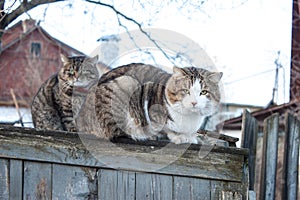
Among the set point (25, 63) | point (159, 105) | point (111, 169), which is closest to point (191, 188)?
point (111, 169)

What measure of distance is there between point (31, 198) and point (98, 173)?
0.37 meters

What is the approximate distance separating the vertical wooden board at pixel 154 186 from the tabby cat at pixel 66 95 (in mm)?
1355

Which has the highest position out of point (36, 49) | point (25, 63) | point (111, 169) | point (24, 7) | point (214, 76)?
point (36, 49)

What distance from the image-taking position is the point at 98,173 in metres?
2.94

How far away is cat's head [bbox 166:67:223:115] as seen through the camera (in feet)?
10.5

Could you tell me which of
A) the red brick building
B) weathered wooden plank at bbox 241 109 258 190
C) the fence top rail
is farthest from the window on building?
the fence top rail

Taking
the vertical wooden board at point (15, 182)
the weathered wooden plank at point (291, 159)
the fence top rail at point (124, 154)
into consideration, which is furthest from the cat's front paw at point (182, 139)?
the weathered wooden plank at point (291, 159)

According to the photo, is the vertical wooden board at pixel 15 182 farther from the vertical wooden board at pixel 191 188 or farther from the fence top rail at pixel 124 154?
the vertical wooden board at pixel 191 188

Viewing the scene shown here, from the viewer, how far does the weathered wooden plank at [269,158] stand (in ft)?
15.1

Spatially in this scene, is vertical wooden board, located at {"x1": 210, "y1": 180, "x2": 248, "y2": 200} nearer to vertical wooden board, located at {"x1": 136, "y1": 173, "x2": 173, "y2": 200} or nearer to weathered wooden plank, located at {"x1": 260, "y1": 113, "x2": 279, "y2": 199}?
vertical wooden board, located at {"x1": 136, "y1": 173, "x2": 173, "y2": 200}

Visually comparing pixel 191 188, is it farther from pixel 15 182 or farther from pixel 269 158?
pixel 269 158

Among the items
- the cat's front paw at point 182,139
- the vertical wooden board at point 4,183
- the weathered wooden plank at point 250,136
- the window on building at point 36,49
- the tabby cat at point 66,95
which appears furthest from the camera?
the window on building at point 36,49

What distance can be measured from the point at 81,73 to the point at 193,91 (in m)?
1.39

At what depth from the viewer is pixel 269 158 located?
15.2ft
